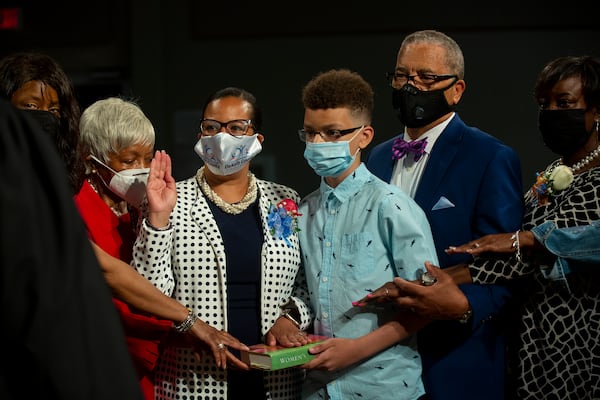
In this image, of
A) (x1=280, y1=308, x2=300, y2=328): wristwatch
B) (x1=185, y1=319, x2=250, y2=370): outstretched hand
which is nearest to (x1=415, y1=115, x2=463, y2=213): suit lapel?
(x1=280, y1=308, x2=300, y2=328): wristwatch

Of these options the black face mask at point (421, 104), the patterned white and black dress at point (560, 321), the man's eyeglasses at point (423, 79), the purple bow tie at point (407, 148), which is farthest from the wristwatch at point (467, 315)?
the man's eyeglasses at point (423, 79)

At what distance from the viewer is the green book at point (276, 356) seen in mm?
2352

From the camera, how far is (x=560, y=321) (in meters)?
2.57

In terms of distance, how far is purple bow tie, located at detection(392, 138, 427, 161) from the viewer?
2.80m

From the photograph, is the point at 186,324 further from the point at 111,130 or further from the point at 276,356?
the point at 111,130

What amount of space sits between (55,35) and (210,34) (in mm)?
1151

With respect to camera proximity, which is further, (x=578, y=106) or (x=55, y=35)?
(x=55, y=35)

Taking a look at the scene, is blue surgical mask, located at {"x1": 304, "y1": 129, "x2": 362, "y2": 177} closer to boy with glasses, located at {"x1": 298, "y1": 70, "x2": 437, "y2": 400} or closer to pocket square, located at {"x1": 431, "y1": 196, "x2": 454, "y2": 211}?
boy with glasses, located at {"x1": 298, "y1": 70, "x2": 437, "y2": 400}

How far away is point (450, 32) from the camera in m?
5.44

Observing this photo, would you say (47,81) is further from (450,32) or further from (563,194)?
(450,32)

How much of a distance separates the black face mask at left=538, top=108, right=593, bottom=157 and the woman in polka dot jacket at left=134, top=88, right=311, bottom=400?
3.14 feet

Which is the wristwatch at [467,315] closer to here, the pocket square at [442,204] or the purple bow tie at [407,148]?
the pocket square at [442,204]

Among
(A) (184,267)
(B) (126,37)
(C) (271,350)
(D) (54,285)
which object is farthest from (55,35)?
(D) (54,285)

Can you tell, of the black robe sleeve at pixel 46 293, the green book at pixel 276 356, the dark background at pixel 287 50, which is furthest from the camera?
the dark background at pixel 287 50
